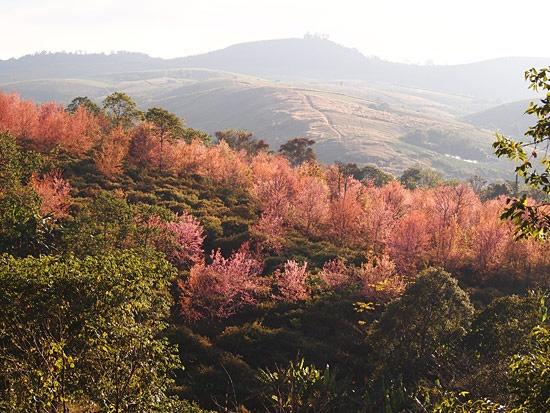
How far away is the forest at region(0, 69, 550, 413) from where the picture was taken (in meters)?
16.3

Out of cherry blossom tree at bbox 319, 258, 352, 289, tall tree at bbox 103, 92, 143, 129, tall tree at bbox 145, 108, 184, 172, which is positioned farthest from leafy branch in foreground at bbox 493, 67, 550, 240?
tall tree at bbox 103, 92, 143, 129

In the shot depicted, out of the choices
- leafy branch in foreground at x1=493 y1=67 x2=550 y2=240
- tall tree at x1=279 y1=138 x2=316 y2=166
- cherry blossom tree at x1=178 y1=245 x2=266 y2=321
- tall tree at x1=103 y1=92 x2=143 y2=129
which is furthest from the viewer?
tall tree at x1=279 y1=138 x2=316 y2=166

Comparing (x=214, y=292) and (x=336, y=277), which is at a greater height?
(x=214, y=292)

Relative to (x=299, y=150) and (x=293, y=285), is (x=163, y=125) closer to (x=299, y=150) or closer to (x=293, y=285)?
(x=293, y=285)

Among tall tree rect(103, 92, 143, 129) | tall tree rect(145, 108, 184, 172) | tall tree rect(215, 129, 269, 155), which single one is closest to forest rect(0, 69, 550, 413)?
tall tree rect(145, 108, 184, 172)

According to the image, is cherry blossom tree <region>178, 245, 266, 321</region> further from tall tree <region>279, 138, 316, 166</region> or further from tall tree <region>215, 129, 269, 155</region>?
tall tree <region>215, 129, 269, 155</region>

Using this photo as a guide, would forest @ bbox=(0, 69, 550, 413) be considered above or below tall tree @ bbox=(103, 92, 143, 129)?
below

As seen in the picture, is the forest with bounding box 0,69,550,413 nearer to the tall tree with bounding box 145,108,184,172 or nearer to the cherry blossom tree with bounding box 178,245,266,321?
the cherry blossom tree with bounding box 178,245,266,321

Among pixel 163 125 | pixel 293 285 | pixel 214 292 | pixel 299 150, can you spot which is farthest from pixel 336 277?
pixel 299 150

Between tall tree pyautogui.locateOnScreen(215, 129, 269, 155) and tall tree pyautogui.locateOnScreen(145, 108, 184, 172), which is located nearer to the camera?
tall tree pyautogui.locateOnScreen(145, 108, 184, 172)

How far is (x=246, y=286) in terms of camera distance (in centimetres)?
4022

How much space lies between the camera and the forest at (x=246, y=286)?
16.3 metres

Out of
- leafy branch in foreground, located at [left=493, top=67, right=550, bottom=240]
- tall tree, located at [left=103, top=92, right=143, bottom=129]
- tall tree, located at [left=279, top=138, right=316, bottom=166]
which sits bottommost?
tall tree, located at [left=279, top=138, right=316, bottom=166]

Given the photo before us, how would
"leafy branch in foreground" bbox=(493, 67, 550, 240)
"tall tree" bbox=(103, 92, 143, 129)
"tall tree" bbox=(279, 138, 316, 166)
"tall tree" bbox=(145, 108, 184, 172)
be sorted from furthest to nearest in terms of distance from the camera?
"tall tree" bbox=(279, 138, 316, 166), "tall tree" bbox=(103, 92, 143, 129), "tall tree" bbox=(145, 108, 184, 172), "leafy branch in foreground" bbox=(493, 67, 550, 240)
